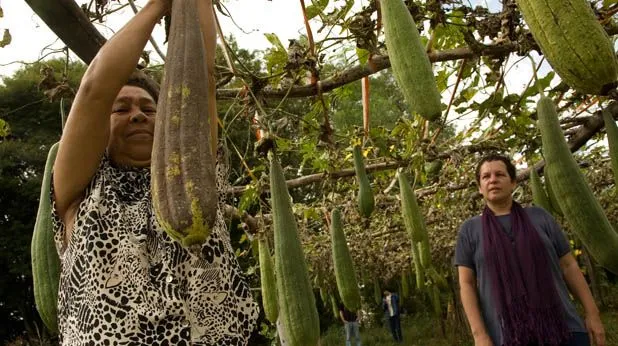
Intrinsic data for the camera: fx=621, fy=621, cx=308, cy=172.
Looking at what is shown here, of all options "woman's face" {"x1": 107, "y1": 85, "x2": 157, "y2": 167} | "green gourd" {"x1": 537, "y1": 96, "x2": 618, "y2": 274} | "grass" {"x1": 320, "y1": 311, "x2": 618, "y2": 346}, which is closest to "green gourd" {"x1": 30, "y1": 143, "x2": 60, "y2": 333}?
"woman's face" {"x1": 107, "y1": 85, "x2": 157, "y2": 167}

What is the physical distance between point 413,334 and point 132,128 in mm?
21073

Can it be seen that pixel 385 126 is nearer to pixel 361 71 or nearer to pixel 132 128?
pixel 361 71

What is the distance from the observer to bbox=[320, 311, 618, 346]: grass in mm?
16817

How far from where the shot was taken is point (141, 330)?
2000 mm

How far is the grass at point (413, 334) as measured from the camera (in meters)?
16.8

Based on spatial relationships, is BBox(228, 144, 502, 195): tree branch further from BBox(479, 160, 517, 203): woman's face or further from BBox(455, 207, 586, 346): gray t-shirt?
BBox(455, 207, 586, 346): gray t-shirt

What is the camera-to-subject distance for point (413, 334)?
867 inches

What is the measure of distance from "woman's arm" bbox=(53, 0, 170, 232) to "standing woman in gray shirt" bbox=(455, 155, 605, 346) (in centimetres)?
234

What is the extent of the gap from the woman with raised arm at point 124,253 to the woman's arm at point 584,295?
2.07 m

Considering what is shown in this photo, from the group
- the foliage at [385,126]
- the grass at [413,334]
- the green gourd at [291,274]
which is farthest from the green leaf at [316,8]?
the grass at [413,334]

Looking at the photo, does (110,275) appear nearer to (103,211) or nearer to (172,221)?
(103,211)

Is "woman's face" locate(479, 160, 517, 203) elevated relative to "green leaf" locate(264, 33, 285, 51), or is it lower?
lower

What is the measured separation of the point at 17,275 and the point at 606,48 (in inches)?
956

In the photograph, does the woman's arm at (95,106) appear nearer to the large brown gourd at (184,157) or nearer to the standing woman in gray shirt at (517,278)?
the large brown gourd at (184,157)
